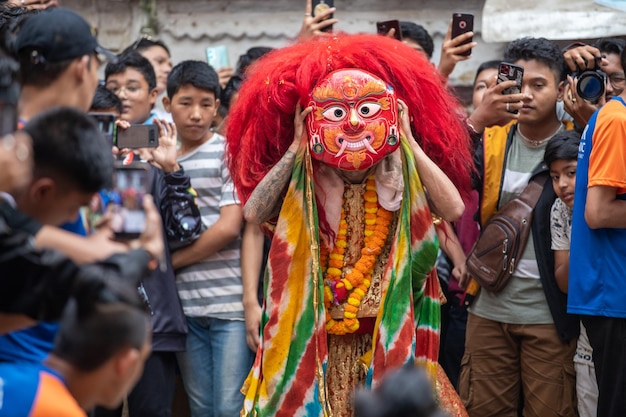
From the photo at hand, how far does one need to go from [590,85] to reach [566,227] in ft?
2.29

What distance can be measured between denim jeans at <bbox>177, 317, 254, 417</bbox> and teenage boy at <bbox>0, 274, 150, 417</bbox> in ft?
8.23

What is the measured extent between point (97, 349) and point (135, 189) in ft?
1.60

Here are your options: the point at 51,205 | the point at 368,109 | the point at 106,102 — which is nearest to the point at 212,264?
the point at 106,102

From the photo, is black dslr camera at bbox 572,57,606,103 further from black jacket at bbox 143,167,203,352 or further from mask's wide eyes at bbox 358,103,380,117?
black jacket at bbox 143,167,203,352

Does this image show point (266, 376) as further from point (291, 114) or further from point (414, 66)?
point (414, 66)

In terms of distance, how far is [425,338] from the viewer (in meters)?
4.12

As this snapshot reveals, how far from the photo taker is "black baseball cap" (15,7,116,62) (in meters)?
2.71

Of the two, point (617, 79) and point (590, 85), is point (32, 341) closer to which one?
point (590, 85)

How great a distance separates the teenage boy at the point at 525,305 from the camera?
15.6 ft

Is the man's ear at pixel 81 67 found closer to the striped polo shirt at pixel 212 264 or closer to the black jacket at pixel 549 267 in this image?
the striped polo shirt at pixel 212 264

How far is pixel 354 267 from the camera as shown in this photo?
411 cm

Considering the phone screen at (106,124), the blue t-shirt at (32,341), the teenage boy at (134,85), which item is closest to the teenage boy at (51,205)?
the blue t-shirt at (32,341)

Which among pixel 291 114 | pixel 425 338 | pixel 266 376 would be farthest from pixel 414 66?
pixel 266 376

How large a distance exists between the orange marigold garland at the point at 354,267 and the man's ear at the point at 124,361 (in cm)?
178
